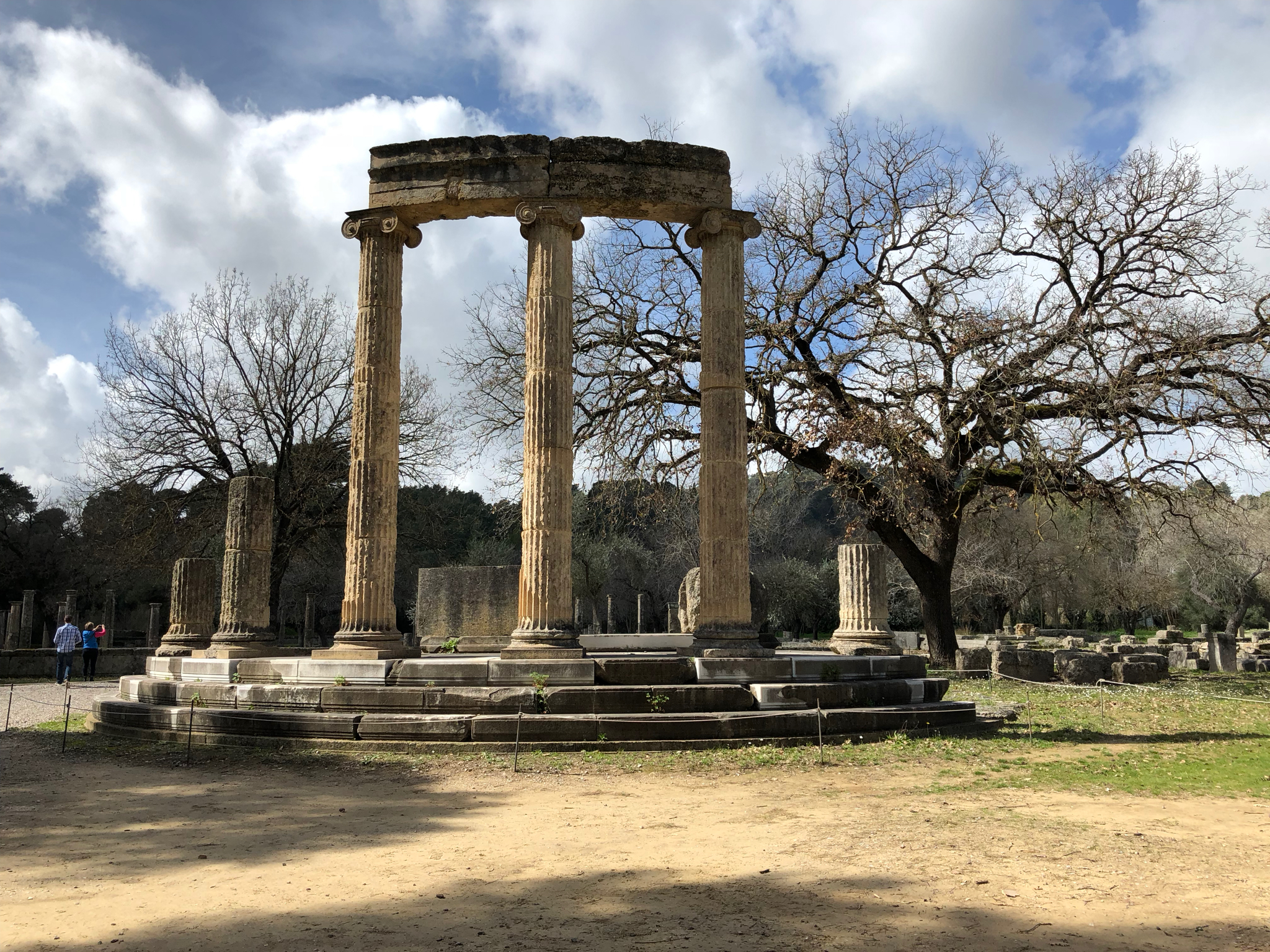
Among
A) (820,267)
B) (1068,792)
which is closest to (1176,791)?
(1068,792)

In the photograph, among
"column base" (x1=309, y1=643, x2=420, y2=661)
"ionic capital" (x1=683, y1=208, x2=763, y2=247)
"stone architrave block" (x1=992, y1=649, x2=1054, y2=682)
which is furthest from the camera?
"stone architrave block" (x1=992, y1=649, x2=1054, y2=682)

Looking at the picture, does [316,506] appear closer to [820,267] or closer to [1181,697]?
[820,267]

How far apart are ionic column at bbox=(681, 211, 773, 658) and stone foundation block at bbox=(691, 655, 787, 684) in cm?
46

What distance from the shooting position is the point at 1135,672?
18297 mm

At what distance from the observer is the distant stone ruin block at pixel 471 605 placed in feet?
42.8

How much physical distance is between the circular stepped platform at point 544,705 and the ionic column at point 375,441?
828 millimetres

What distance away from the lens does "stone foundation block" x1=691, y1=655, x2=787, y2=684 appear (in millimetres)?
10703

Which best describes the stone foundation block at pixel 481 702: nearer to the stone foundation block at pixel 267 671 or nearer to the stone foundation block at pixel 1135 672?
the stone foundation block at pixel 267 671

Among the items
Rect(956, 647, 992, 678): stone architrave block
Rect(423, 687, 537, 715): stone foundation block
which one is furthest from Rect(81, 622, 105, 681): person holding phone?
Rect(956, 647, 992, 678): stone architrave block

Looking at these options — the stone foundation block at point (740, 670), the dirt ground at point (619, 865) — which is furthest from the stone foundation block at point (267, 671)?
the stone foundation block at point (740, 670)

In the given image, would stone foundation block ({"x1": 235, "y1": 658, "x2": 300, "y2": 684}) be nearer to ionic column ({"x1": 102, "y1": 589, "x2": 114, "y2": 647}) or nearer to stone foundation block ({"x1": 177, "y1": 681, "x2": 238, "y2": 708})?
stone foundation block ({"x1": 177, "y1": 681, "x2": 238, "y2": 708})

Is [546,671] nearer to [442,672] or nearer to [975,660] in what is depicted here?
[442,672]

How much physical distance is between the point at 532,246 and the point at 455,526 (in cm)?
2534

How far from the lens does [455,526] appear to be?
3619 centimetres
